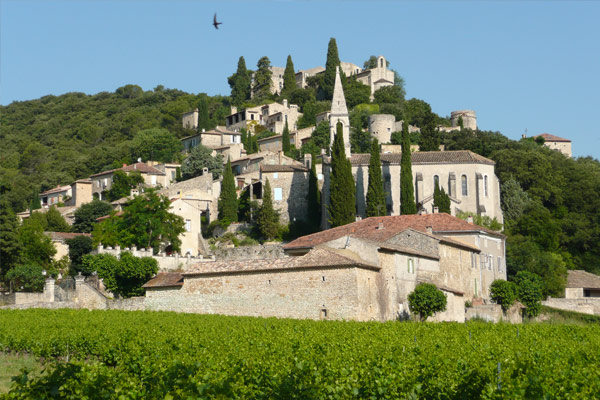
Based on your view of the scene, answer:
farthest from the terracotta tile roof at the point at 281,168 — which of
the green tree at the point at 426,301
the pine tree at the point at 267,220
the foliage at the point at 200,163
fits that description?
the green tree at the point at 426,301

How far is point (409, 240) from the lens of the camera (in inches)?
1725

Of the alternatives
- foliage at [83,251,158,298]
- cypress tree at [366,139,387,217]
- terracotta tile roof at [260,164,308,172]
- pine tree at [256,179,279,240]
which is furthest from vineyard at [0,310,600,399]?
terracotta tile roof at [260,164,308,172]

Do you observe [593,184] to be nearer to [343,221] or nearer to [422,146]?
[422,146]

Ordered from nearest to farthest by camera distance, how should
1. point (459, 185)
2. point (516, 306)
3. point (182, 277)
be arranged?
1. point (182, 277)
2. point (516, 306)
3. point (459, 185)

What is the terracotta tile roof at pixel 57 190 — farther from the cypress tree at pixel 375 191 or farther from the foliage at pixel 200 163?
the cypress tree at pixel 375 191

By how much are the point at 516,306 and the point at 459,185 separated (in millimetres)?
24748

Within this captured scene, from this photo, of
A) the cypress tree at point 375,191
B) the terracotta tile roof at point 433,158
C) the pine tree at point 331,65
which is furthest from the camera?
the pine tree at point 331,65

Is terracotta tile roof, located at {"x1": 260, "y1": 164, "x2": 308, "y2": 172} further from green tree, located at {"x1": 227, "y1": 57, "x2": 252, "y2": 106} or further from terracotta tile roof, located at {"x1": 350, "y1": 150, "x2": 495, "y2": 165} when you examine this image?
green tree, located at {"x1": 227, "y1": 57, "x2": 252, "y2": 106}

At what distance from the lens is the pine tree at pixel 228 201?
242ft

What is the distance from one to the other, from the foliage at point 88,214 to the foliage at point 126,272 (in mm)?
26012

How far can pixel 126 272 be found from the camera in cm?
5131

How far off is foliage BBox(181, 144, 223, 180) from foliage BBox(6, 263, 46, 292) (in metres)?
33.4

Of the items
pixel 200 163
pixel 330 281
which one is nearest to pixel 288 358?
pixel 330 281

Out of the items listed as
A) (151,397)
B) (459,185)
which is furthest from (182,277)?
(459,185)
